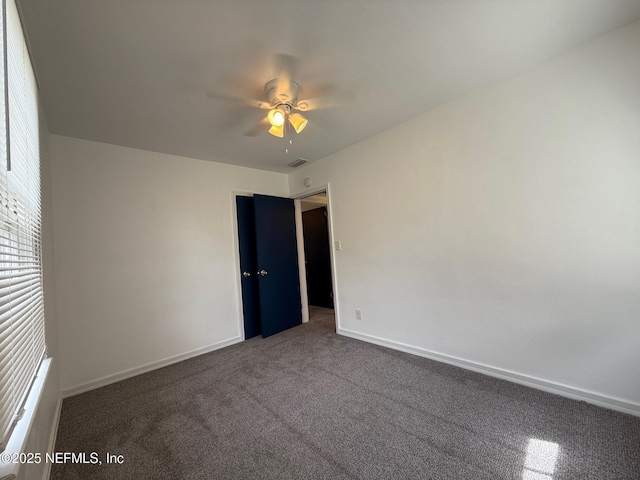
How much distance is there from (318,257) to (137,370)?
133 inches

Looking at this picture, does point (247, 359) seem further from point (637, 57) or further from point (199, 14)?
point (637, 57)

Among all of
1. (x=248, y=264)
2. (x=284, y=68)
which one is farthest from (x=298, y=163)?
(x=284, y=68)

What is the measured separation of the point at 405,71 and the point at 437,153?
89 cm

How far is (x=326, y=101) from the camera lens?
219 cm

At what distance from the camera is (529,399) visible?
1905 mm

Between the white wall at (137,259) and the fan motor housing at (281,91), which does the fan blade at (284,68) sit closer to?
the fan motor housing at (281,91)

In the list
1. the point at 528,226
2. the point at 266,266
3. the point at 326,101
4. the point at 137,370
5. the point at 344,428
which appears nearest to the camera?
the point at 344,428

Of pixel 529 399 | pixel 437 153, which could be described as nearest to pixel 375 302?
pixel 529 399

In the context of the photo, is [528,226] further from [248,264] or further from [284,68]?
[248,264]

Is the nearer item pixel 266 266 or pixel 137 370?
pixel 137 370

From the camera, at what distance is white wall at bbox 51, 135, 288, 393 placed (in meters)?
2.46

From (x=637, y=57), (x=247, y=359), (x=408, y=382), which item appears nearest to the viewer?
(x=637, y=57)

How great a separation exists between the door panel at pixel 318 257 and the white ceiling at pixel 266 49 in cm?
299

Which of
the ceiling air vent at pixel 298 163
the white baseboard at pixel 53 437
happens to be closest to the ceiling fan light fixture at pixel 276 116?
the ceiling air vent at pixel 298 163
